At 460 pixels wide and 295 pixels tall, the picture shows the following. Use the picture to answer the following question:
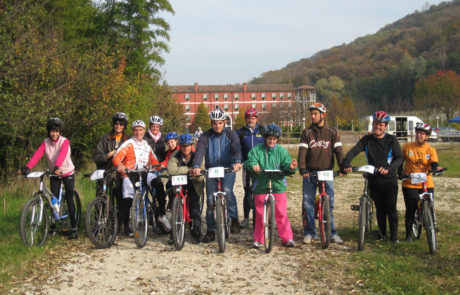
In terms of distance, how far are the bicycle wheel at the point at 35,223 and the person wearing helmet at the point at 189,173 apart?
1958 millimetres

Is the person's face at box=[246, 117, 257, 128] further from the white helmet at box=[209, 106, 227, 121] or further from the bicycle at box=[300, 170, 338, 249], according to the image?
the bicycle at box=[300, 170, 338, 249]

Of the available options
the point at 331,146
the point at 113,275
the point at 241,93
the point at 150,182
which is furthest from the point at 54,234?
the point at 241,93

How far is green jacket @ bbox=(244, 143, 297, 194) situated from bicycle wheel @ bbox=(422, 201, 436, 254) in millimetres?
1971

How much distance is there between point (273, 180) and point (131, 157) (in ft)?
7.58

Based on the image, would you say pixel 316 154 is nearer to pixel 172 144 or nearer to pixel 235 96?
pixel 172 144

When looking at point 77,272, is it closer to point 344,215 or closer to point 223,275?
point 223,275

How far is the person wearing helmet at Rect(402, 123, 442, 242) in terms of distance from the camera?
6.52 metres

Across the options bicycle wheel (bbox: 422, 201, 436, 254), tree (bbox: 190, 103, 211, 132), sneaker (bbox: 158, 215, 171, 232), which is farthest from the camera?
tree (bbox: 190, 103, 211, 132)

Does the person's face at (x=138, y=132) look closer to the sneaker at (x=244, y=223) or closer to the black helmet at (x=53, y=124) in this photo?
the black helmet at (x=53, y=124)

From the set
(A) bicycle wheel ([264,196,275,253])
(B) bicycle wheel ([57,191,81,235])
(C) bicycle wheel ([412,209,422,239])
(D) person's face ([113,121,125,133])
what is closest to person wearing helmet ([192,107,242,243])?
(A) bicycle wheel ([264,196,275,253])

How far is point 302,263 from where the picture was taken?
5.75m

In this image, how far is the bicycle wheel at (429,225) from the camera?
5938 mm

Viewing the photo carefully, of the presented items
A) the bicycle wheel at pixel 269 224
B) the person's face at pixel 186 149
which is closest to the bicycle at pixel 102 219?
the person's face at pixel 186 149

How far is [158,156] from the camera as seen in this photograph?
7.86 m
